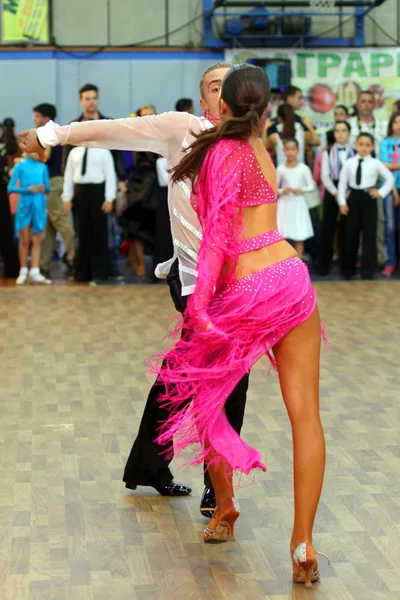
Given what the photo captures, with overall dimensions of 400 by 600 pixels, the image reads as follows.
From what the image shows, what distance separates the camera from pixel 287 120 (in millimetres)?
11453

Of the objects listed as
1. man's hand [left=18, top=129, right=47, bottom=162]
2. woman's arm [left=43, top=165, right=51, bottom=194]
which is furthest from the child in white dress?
man's hand [left=18, top=129, right=47, bottom=162]

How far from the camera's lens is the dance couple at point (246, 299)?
326 cm

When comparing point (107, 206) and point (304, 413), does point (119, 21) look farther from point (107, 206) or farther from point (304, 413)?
point (304, 413)

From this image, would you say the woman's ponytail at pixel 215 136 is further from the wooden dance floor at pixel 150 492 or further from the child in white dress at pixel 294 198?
the child in white dress at pixel 294 198

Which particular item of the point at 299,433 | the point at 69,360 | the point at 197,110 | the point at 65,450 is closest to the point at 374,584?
the point at 299,433

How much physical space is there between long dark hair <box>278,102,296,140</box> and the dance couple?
8154 millimetres

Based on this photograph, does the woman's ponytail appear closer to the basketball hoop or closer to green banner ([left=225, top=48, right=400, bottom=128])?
green banner ([left=225, top=48, right=400, bottom=128])

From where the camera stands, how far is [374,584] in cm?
331

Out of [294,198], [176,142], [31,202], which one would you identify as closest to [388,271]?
[294,198]

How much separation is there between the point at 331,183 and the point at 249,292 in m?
8.25

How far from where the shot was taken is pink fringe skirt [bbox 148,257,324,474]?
10.8ft

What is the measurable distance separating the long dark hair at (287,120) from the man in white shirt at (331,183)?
43 cm

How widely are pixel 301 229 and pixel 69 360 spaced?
4.74m

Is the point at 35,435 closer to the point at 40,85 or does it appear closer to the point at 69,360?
the point at 69,360
